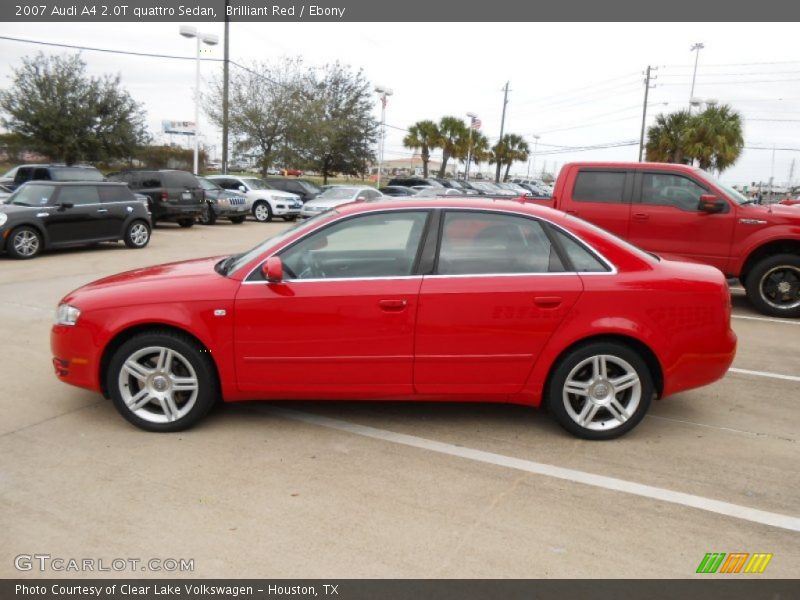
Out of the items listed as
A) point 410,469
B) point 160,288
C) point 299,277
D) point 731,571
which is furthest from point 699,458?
point 160,288

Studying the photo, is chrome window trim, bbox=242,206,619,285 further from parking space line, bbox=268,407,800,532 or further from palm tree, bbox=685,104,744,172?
palm tree, bbox=685,104,744,172

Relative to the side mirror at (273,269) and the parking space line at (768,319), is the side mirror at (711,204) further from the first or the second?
the side mirror at (273,269)

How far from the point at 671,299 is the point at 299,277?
2.45 m

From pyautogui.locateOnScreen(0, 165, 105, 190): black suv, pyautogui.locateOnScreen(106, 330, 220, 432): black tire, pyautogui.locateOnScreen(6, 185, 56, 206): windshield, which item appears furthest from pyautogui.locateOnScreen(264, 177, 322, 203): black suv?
pyautogui.locateOnScreen(106, 330, 220, 432): black tire

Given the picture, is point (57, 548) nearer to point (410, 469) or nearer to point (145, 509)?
point (145, 509)

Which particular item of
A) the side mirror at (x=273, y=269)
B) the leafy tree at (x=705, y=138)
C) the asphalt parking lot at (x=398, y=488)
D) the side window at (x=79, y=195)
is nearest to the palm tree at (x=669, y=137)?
the leafy tree at (x=705, y=138)

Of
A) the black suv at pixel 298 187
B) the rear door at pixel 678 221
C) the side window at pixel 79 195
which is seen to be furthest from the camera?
the black suv at pixel 298 187

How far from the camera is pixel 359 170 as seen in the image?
42938 mm

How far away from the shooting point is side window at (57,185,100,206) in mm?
12938

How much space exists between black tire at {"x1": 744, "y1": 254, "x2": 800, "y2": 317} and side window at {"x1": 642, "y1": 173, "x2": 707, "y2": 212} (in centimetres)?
121

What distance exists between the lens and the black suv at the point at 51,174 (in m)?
17.3

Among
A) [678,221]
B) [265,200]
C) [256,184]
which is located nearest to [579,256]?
[678,221]

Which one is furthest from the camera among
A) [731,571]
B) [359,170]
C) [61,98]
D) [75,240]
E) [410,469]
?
[359,170]
